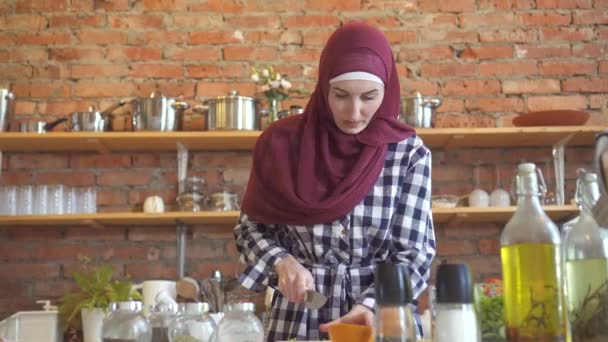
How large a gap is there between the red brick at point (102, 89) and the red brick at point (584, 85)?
200 centimetres

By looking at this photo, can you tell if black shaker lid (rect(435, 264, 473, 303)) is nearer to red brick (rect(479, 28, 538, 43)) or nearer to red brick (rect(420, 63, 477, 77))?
red brick (rect(420, 63, 477, 77))

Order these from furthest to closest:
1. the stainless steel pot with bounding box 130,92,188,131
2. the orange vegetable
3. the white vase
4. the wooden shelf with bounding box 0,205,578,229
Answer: the stainless steel pot with bounding box 130,92,188,131 < the wooden shelf with bounding box 0,205,578,229 < the white vase < the orange vegetable

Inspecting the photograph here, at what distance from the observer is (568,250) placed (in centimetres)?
95

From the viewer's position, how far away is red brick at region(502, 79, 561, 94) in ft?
12.7

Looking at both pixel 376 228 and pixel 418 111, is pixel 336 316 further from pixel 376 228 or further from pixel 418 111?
pixel 418 111

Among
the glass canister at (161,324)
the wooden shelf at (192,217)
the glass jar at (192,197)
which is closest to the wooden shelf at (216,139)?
the glass jar at (192,197)

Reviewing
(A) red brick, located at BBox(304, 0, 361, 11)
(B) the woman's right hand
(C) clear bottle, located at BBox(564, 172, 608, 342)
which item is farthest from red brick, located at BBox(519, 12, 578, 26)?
(C) clear bottle, located at BBox(564, 172, 608, 342)

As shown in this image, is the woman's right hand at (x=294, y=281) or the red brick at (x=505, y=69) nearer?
the woman's right hand at (x=294, y=281)

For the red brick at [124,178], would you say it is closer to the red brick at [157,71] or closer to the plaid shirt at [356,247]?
the red brick at [157,71]

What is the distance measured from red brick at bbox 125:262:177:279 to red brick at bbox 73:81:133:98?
30.8 inches

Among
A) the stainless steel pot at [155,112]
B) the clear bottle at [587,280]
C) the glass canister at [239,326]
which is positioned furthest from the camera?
the stainless steel pot at [155,112]

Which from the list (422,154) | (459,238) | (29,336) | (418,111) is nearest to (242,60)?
(418,111)

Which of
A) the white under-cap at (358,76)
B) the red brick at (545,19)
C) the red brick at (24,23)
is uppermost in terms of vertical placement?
the red brick at (24,23)

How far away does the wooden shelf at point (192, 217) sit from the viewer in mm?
3506
